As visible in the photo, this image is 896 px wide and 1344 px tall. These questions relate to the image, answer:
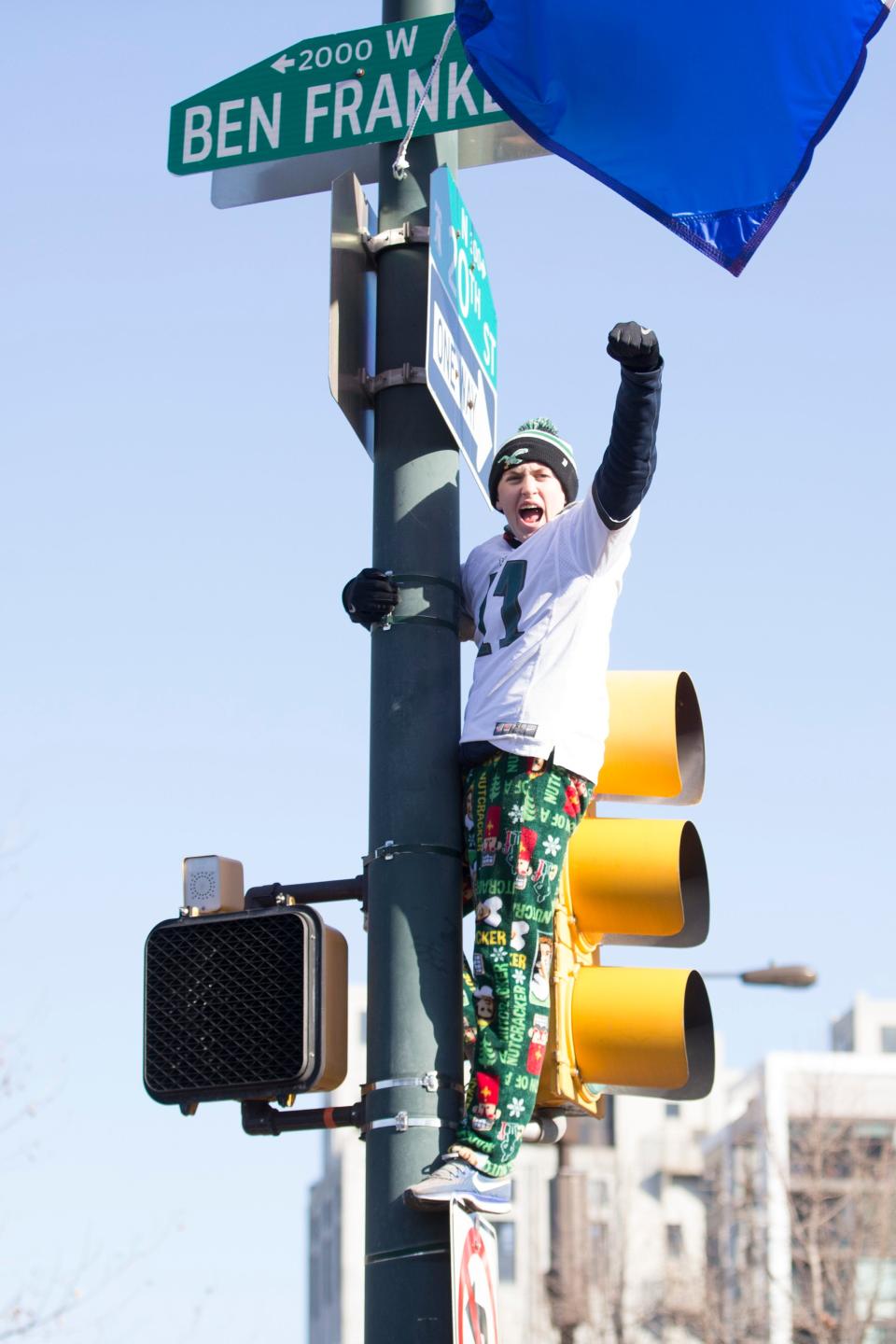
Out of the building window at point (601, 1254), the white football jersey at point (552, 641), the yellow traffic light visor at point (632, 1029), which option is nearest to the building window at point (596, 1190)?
the building window at point (601, 1254)

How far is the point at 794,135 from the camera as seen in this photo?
538 centimetres

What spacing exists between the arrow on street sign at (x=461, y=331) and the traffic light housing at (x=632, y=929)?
0.74m

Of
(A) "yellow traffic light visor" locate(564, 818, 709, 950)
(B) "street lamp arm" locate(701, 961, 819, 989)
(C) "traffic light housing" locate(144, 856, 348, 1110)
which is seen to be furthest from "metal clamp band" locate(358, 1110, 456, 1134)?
(B) "street lamp arm" locate(701, 961, 819, 989)

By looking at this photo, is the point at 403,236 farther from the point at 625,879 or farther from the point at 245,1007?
the point at 245,1007

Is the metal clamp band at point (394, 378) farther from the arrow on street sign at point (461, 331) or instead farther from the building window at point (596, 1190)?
the building window at point (596, 1190)

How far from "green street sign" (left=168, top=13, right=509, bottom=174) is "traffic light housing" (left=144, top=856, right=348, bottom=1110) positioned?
2.01 meters

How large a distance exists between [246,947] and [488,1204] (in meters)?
0.76

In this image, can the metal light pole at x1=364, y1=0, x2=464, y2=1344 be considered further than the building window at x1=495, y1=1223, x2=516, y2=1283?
No

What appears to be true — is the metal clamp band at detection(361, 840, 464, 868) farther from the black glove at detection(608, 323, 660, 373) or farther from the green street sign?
the green street sign

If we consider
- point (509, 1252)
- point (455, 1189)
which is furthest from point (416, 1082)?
point (509, 1252)

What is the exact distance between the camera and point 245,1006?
431 centimetres

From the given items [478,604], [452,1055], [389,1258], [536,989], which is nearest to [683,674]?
[478,604]

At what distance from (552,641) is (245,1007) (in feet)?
3.97

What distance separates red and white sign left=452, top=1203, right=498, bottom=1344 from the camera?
3943mm
